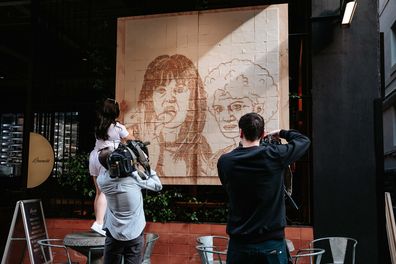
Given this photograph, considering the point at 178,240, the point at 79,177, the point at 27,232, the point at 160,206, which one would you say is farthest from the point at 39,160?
the point at 178,240

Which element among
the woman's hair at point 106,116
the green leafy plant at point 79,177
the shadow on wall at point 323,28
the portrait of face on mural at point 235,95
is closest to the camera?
the woman's hair at point 106,116

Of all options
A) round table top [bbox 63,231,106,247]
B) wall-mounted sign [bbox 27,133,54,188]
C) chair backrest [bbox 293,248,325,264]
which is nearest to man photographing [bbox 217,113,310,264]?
chair backrest [bbox 293,248,325,264]

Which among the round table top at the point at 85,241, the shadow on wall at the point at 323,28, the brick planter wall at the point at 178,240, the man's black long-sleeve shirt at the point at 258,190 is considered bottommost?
the brick planter wall at the point at 178,240

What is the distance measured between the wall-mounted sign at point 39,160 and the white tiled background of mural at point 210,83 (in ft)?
4.27

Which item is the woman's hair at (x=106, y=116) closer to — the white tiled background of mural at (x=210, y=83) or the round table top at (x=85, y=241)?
the round table top at (x=85, y=241)

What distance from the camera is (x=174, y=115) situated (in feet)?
19.4

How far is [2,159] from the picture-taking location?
8922 millimetres

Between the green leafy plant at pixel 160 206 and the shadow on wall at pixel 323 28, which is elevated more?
the shadow on wall at pixel 323 28

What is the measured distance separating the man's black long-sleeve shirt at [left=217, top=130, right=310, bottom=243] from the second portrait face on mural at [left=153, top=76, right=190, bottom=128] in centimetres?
294

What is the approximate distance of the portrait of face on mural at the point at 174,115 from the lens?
5.79 m

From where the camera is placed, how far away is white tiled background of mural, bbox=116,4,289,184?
564cm

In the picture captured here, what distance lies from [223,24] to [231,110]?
1199 millimetres

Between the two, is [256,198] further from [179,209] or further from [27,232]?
[27,232]

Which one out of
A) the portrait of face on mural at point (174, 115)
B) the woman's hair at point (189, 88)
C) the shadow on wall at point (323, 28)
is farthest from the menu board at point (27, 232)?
the shadow on wall at point (323, 28)
